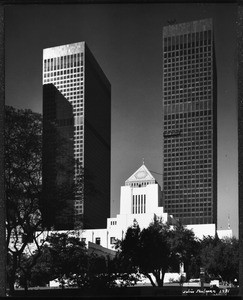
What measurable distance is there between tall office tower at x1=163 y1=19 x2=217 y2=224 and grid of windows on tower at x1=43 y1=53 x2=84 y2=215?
2.94ft

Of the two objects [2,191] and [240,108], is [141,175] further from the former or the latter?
[2,191]

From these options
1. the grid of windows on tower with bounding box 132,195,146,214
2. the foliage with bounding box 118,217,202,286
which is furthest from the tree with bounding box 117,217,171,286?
the grid of windows on tower with bounding box 132,195,146,214

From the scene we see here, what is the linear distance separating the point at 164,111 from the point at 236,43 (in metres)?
1.01

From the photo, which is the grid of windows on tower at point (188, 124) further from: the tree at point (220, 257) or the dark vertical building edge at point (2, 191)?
the dark vertical building edge at point (2, 191)

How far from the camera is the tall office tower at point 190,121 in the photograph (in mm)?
5828

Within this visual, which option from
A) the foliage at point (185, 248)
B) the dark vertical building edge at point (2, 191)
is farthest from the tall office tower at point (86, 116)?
the foliage at point (185, 248)

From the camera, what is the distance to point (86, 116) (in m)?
5.99

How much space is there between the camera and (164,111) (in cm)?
592

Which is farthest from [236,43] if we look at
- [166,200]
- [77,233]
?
[77,233]

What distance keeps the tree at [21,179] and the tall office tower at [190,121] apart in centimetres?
139

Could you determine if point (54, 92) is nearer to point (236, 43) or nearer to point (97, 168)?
point (97, 168)

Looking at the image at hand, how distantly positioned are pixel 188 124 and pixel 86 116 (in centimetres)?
109

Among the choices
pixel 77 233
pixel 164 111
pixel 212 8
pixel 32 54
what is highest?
pixel 212 8

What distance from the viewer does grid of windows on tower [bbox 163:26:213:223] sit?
5.83 metres
